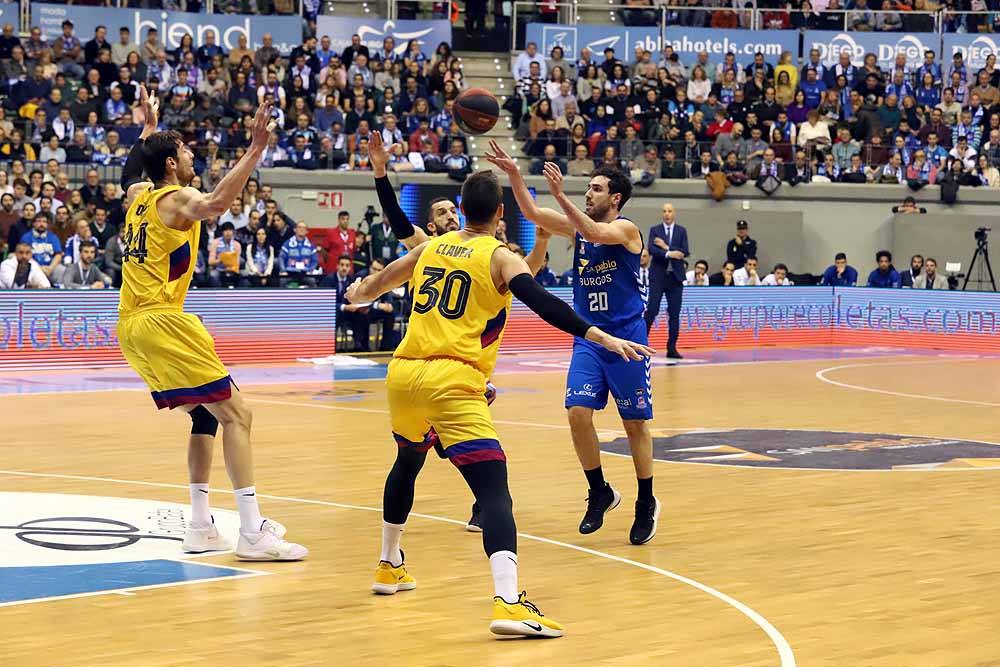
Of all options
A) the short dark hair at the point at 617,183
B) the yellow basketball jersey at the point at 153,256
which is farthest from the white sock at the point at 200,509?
the short dark hair at the point at 617,183

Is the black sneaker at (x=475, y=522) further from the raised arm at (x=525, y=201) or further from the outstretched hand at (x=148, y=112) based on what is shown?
the outstretched hand at (x=148, y=112)

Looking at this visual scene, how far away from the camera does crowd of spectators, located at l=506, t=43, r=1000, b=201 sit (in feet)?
91.0

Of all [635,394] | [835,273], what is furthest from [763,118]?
[635,394]

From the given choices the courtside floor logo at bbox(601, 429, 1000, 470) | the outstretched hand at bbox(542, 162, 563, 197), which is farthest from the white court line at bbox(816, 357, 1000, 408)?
the outstretched hand at bbox(542, 162, 563, 197)

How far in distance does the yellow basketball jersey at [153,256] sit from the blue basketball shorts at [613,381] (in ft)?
7.79

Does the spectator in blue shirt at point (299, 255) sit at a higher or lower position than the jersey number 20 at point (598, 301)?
lower

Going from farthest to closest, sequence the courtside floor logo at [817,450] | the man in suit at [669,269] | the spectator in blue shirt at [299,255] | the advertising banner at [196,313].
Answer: the spectator in blue shirt at [299,255], the man in suit at [669,269], the advertising banner at [196,313], the courtside floor logo at [817,450]

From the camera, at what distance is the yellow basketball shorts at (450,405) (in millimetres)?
6719

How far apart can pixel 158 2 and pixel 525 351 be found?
408 inches

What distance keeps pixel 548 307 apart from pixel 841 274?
2017 cm

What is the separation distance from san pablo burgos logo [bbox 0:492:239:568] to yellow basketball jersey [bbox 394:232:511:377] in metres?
2.19

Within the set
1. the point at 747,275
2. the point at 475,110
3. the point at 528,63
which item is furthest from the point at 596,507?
the point at 528,63

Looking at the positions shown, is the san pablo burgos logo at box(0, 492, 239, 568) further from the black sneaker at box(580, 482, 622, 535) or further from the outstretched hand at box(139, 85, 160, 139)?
the outstretched hand at box(139, 85, 160, 139)

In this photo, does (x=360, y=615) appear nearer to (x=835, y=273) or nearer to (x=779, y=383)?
(x=779, y=383)
